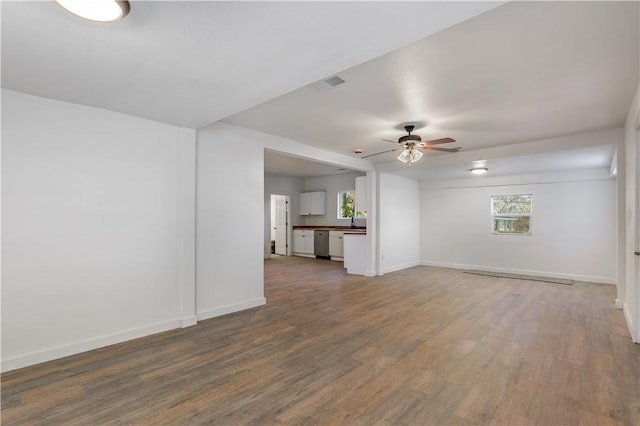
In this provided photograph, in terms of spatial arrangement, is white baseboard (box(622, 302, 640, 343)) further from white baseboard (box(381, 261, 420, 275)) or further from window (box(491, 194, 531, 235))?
white baseboard (box(381, 261, 420, 275))

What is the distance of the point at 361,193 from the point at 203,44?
5.74m

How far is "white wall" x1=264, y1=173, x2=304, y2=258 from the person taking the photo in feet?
31.4

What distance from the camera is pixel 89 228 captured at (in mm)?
2980

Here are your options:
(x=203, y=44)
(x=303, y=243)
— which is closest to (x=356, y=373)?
(x=203, y=44)

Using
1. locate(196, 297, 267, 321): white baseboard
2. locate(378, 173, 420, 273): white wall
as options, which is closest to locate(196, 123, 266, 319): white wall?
locate(196, 297, 267, 321): white baseboard

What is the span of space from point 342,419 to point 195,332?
211 cm

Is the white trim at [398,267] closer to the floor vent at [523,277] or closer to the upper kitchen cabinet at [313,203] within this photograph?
the floor vent at [523,277]

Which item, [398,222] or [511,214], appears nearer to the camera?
[511,214]

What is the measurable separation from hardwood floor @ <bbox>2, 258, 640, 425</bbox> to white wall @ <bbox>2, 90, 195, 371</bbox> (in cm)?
27

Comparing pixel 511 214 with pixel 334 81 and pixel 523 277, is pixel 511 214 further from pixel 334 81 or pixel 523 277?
pixel 334 81

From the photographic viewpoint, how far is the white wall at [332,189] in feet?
31.4

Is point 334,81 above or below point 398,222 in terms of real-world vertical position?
above

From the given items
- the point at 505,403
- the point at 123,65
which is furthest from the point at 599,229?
the point at 123,65

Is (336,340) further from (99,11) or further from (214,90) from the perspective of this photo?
(99,11)
